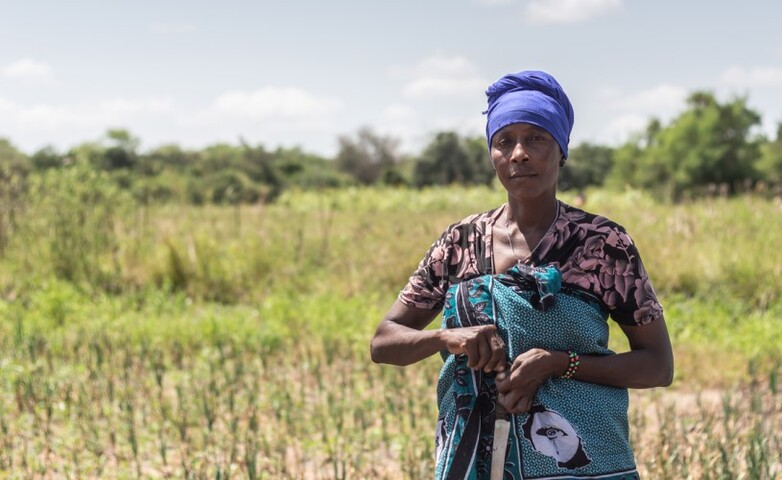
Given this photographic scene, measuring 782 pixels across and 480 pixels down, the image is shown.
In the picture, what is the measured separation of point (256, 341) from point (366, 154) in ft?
175

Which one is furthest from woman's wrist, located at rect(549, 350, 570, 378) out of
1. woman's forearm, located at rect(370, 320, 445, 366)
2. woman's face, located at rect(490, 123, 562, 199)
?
woman's face, located at rect(490, 123, 562, 199)

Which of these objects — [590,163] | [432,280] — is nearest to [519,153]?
[432,280]

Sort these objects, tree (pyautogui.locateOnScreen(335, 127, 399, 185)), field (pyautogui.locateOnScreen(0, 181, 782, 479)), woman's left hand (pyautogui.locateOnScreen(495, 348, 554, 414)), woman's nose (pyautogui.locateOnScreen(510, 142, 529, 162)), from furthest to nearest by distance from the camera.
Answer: tree (pyautogui.locateOnScreen(335, 127, 399, 185)) < field (pyautogui.locateOnScreen(0, 181, 782, 479)) < woman's nose (pyautogui.locateOnScreen(510, 142, 529, 162)) < woman's left hand (pyautogui.locateOnScreen(495, 348, 554, 414))

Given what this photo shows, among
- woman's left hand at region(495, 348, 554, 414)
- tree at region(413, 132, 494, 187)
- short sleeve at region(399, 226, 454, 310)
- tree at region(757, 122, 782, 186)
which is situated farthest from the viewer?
tree at region(413, 132, 494, 187)

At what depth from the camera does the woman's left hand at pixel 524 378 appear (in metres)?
1.92

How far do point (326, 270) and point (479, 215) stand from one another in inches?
326

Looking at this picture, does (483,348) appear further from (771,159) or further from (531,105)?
(771,159)

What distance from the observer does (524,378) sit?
1921mm

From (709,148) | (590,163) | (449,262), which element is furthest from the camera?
(590,163)

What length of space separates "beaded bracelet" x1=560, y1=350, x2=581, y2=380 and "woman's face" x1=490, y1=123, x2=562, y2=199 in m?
0.38

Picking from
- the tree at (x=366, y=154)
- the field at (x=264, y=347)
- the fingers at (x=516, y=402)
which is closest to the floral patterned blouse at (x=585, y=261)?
the fingers at (x=516, y=402)

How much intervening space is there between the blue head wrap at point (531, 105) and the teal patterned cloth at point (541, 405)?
0.35 meters

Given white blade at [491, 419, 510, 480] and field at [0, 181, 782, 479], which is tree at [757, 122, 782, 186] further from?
white blade at [491, 419, 510, 480]

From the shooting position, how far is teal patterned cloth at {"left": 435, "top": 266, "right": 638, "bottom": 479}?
195 cm
